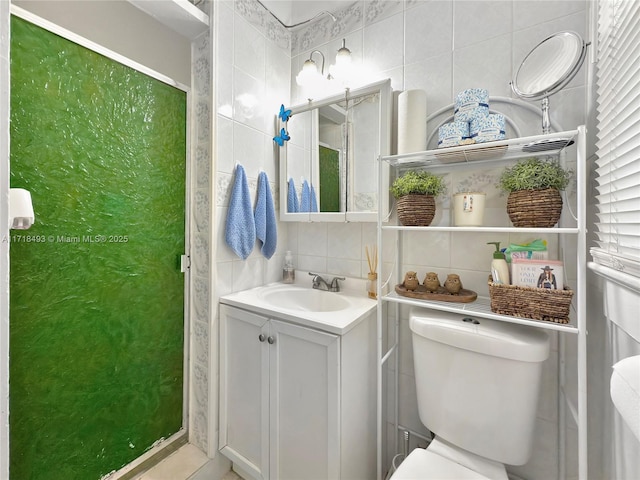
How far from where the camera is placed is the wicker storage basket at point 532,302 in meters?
0.85

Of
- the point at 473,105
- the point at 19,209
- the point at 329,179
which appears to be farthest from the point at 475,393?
the point at 19,209

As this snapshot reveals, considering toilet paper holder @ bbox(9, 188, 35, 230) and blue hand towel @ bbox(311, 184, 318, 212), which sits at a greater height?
blue hand towel @ bbox(311, 184, 318, 212)

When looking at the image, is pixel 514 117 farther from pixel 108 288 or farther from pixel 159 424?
pixel 159 424

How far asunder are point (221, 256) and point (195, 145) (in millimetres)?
578

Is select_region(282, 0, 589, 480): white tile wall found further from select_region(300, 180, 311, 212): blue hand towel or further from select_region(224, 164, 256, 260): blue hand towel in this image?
select_region(224, 164, 256, 260): blue hand towel

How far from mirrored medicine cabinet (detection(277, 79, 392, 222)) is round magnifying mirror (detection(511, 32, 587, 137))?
1.70 feet

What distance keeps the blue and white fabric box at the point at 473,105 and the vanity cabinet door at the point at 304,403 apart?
3.12 ft

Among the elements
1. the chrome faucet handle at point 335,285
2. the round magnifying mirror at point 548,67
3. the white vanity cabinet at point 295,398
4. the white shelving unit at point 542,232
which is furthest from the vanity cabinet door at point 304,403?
the round magnifying mirror at point 548,67

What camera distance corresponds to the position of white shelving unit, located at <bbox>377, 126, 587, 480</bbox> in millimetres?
796

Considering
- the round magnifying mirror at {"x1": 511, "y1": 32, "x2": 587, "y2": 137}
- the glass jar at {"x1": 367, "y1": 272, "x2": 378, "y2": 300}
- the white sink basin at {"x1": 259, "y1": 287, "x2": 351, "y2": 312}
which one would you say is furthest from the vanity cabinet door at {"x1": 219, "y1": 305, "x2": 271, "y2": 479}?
the round magnifying mirror at {"x1": 511, "y1": 32, "x2": 587, "y2": 137}

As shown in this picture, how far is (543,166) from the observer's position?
3.04 ft

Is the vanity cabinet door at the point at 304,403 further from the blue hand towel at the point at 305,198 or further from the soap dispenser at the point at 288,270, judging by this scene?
the blue hand towel at the point at 305,198

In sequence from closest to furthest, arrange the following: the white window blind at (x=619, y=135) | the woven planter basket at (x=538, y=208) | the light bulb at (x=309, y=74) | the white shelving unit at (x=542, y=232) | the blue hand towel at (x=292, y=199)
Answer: the white window blind at (x=619, y=135) → the white shelving unit at (x=542, y=232) → the woven planter basket at (x=538, y=208) → the light bulb at (x=309, y=74) → the blue hand towel at (x=292, y=199)

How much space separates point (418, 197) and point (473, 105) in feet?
1.25
